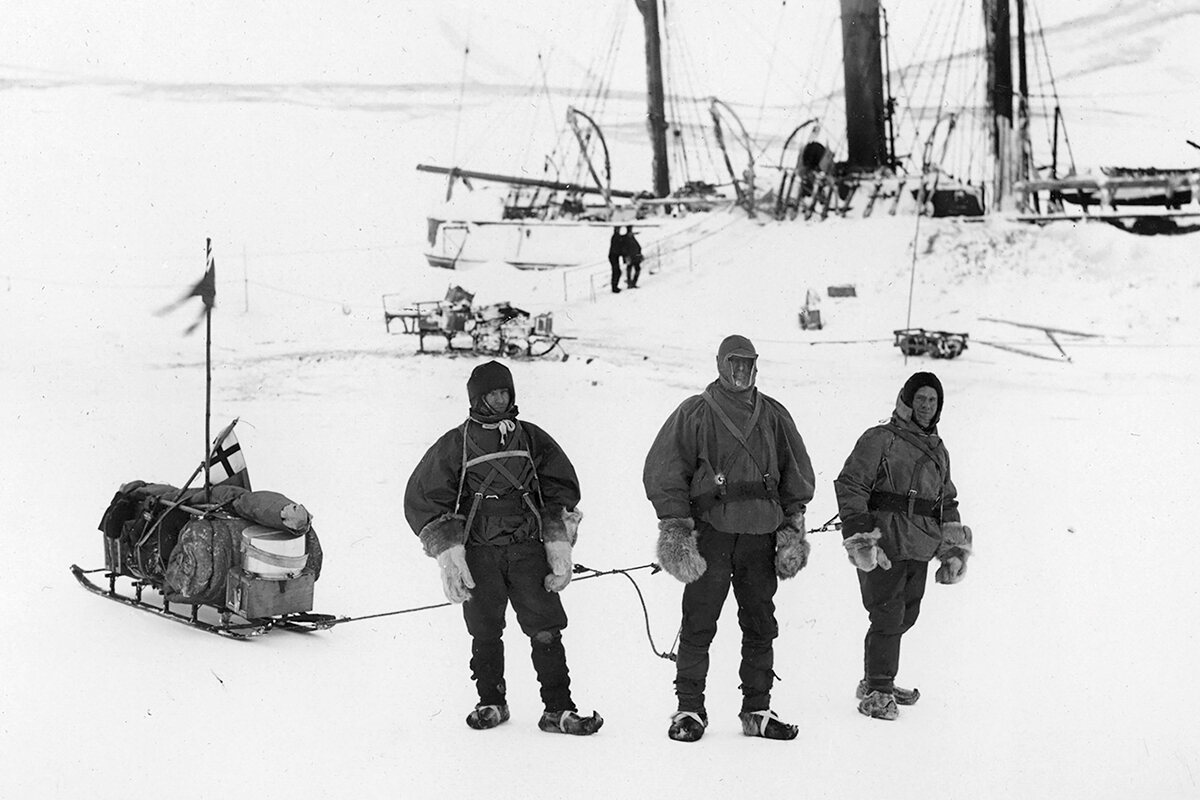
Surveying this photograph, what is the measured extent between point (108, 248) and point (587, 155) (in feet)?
7.74

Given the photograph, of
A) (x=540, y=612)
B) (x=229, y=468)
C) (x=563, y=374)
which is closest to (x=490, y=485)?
(x=540, y=612)

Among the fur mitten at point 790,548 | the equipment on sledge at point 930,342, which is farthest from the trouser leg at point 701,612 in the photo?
the equipment on sledge at point 930,342

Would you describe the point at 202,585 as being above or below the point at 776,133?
below

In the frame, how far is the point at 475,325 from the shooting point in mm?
6496

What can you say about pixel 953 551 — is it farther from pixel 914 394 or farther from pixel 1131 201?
pixel 1131 201

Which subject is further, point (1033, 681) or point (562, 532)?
point (1033, 681)

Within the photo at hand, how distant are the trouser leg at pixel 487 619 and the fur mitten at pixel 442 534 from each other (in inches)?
4.5

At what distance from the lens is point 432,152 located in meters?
6.46

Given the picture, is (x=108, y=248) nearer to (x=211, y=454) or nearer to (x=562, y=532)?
(x=211, y=454)

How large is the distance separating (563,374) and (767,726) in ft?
8.87

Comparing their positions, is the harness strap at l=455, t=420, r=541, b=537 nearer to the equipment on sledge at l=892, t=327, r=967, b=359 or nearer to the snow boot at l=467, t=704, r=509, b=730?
the snow boot at l=467, t=704, r=509, b=730

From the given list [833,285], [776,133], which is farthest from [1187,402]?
[776,133]

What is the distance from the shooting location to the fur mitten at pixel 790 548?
4023mm

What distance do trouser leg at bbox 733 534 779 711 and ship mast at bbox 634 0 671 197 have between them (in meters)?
3.04
